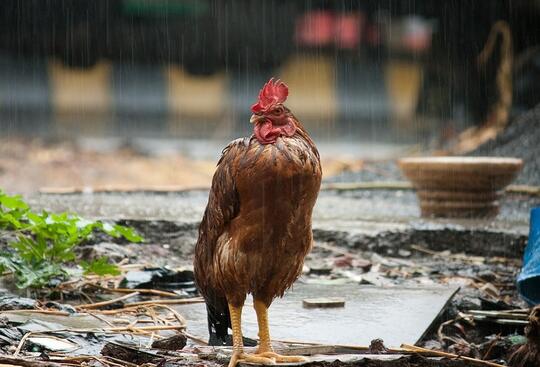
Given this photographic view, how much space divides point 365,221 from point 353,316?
2748 mm

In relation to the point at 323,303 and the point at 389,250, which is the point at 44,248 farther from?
the point at 389,250

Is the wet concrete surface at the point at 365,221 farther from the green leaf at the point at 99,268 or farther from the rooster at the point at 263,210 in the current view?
the rooster at the point at 263,210

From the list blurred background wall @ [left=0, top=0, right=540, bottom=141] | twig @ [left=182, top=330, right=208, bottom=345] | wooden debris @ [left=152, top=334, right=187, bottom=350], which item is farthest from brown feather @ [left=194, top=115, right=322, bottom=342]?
blurred background wall @ [left=0, top=0, right=540, bottom=141]

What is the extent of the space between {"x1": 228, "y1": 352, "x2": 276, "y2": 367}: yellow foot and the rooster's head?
2.39 feet

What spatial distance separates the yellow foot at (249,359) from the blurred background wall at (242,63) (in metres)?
8.32

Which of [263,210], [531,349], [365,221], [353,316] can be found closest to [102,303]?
[353,316]

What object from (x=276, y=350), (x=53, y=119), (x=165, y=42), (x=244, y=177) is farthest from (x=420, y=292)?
(x=53, y=119)

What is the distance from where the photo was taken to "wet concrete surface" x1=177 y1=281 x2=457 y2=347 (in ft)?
12.4

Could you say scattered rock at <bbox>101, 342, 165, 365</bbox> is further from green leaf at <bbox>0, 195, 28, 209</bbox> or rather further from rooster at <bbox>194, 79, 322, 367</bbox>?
green leaf at <bbox>0, 195, 28, 209</bbox>

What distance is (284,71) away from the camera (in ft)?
38.4

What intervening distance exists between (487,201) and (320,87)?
521 cm

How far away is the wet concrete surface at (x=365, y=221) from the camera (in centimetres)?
620

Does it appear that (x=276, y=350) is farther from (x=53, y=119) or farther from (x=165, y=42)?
(x=53, y=119)

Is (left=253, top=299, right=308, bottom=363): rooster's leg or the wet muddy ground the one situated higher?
(left=253, top=299, right=308, bottom=363): rooster's leg
